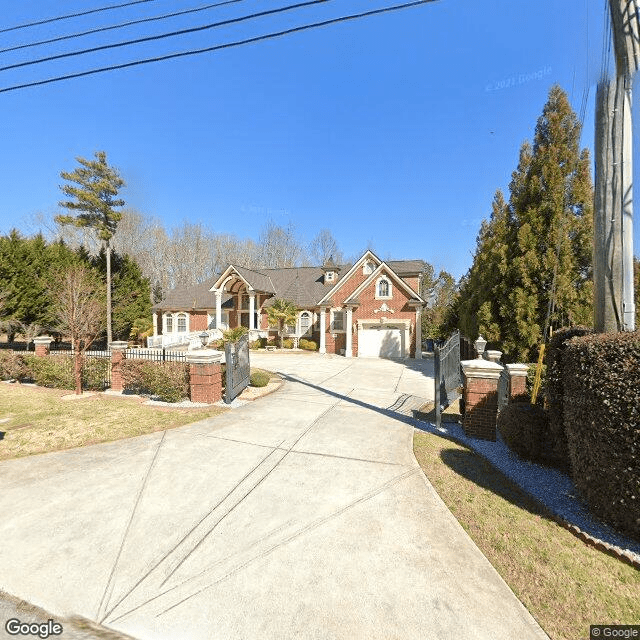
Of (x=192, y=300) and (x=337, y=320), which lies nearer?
(x=337, y=320)

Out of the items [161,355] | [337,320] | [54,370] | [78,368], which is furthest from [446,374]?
[337,320]

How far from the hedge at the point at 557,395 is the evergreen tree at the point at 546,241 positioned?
757cm

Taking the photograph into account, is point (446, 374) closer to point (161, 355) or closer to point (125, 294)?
point (161, 355)

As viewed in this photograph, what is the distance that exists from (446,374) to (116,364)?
11251mm

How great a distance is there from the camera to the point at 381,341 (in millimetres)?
22219

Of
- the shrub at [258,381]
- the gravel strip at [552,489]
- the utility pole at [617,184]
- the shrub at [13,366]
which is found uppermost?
the utility pole at [617,184]

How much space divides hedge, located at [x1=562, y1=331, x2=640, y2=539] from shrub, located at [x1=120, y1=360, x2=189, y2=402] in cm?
928

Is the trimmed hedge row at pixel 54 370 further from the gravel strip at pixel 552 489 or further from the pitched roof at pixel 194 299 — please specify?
the pitched roof at pixel 194 299

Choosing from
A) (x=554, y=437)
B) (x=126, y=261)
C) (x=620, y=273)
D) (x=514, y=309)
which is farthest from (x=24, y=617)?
(x=126, y=261)

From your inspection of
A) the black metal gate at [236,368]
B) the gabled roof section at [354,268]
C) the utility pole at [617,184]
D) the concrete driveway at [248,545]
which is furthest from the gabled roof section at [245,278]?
the utility pole at [617,184]

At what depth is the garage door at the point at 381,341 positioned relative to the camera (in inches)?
868

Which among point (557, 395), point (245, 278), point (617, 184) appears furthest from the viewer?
point (245, 278)

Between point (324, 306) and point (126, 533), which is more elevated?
point (324, 306)

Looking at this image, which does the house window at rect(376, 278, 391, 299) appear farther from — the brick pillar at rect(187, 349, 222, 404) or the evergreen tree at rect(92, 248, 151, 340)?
the evergreen tree at rect(92, 248, 151, 340)
